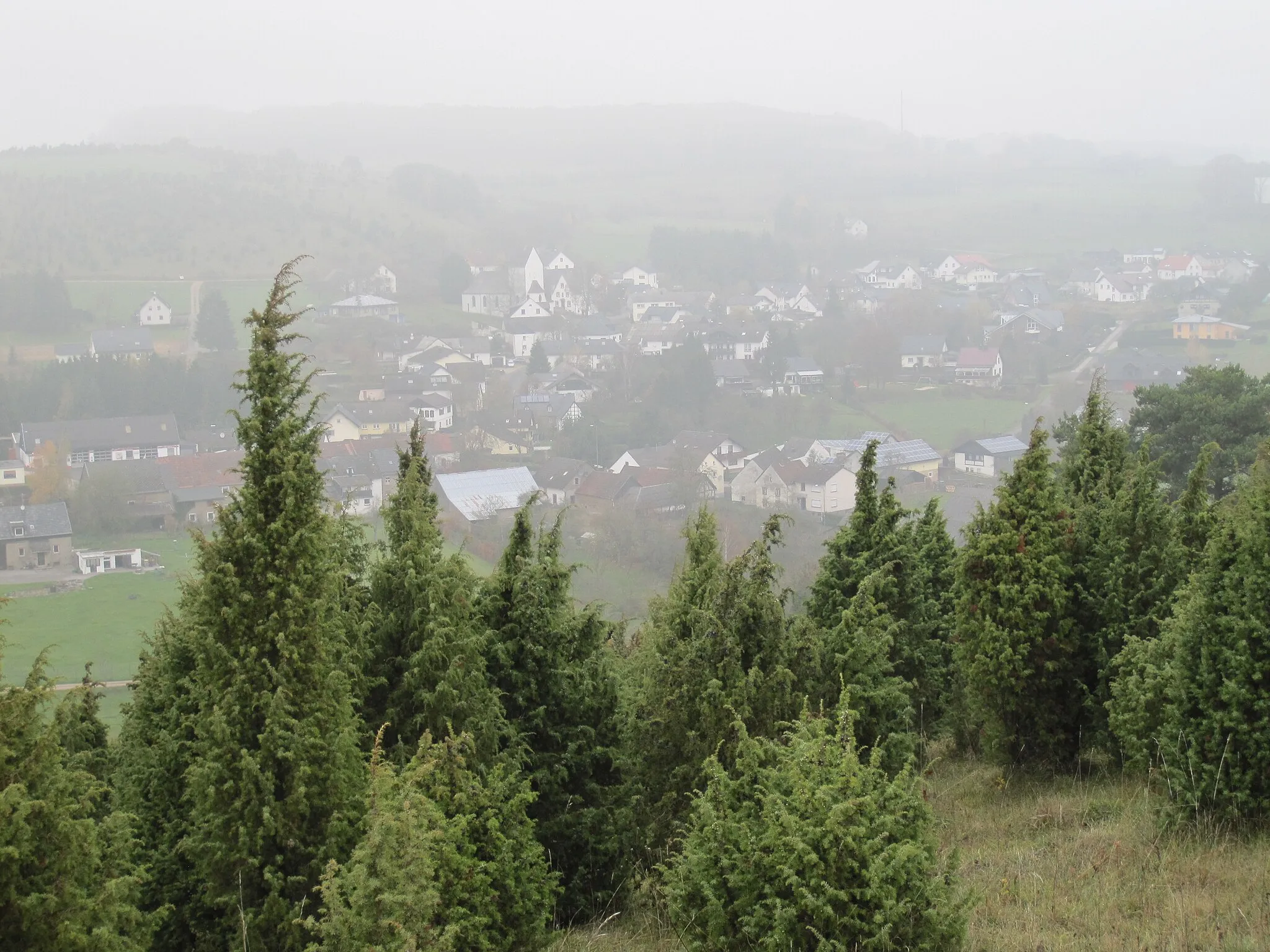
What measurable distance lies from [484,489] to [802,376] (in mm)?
37005

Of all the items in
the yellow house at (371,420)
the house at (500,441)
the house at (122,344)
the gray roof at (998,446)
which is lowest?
the gray roof at (998,446)

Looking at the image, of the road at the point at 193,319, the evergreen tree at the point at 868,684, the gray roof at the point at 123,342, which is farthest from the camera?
the road at the point at 193,319

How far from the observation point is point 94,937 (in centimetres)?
564

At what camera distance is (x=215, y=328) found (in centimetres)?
8581

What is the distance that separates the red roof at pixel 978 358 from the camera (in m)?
83.0

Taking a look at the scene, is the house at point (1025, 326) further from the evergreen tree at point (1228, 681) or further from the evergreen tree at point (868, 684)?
the evergreen tree at point (1228, 681)

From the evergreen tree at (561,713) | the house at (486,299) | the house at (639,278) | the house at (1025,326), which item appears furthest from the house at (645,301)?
the evergreen tree at (561,713)

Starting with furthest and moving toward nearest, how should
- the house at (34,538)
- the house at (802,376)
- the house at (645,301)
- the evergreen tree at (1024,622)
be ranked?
the house at (645,301) < the house at (802,376) < the house at (34,538) < the evergreen tree at (1024,622)

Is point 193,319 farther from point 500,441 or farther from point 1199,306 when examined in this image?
point 1199,306

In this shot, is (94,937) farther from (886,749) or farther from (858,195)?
(858,195)

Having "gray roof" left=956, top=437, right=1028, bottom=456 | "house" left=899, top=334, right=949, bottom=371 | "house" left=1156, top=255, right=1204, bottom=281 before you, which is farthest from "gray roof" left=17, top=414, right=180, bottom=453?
"house" left=1156, top=255, right=1204, bottom=281

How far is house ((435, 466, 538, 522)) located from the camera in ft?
166

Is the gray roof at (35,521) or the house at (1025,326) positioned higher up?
the house at (1025,326)

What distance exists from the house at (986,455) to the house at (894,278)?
57.9 m
